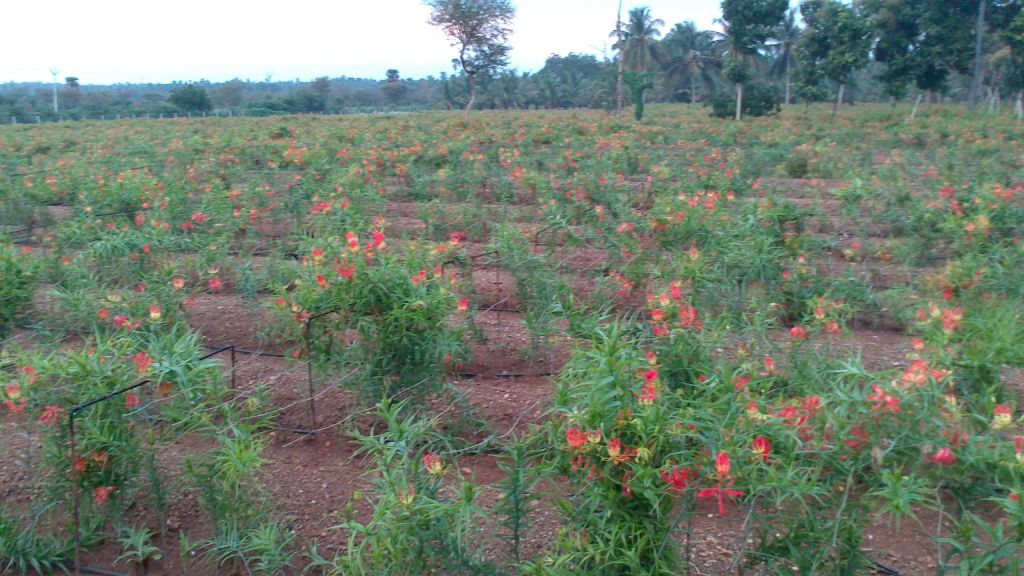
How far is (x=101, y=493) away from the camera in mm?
3146

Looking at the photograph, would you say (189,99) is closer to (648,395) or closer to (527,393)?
(527,393)

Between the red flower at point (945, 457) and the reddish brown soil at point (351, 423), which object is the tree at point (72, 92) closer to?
the reddish brown soil at point (351, 423)

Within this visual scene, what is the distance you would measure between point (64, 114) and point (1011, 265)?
34440 millimetres

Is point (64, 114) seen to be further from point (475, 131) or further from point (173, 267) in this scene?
point (173, 267)

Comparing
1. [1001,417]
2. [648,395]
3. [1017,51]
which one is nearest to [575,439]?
[648,395]

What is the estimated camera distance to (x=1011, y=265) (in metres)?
5.23

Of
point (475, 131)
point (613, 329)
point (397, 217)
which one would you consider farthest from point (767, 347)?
point (475, 131)

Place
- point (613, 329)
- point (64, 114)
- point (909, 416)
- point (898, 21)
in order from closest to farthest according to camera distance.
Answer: point (909, 416) < point (613, 329) < point (898, 21) < point (64, 114)

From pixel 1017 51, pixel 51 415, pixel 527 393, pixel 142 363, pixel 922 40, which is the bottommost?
pixel 527 393

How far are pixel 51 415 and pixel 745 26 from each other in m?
23.6

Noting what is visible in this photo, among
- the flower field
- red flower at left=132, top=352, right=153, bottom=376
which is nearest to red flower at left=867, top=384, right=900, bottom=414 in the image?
the flower field

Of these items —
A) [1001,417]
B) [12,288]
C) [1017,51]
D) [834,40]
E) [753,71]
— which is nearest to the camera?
[1001,417]

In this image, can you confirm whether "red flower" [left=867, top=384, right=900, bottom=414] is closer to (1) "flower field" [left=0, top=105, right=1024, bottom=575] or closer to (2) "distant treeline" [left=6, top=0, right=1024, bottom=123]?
(1) "flower field" [left=0, top=105, right=1024, bottom=575]

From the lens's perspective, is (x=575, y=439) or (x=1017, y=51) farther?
(x=1017, y=51)
